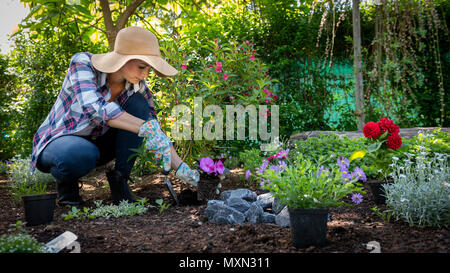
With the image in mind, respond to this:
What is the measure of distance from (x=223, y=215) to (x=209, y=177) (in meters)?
0.54

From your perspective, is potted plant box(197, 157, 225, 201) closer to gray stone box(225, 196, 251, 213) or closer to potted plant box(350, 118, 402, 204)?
gray stone box(225, 196, 251, 213)

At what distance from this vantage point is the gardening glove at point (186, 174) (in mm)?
2254

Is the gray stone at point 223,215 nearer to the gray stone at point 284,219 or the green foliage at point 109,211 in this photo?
the gray stone at point 284,219

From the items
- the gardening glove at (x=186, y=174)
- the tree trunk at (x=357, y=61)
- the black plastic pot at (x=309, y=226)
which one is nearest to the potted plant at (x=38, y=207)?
the gardening glove at (x=186, y=174)

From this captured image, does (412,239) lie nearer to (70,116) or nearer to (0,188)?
(70,116)

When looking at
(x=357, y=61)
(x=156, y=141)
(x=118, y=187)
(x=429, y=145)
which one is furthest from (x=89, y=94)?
(x=357, y=61)

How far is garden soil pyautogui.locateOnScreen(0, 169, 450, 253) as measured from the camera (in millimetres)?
1550

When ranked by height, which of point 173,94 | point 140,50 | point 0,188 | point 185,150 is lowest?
point 0,188

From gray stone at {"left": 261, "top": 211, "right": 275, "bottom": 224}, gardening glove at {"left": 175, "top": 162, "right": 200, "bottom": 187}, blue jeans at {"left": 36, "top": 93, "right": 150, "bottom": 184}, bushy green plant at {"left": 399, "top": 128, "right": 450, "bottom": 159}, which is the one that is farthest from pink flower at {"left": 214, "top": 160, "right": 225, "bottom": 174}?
bushy green plant at {"left": 399, "top": 128, "right": 450, "bottom": 159}

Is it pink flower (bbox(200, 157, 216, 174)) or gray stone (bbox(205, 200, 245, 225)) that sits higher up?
pink flower (bbox(200, 157, 216, 174))

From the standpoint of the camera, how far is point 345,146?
3.23 m

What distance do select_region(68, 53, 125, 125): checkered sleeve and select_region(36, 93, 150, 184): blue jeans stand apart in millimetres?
236
